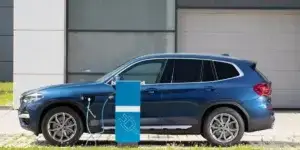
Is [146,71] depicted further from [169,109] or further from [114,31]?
[114,31]

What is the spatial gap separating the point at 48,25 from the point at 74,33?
797 mm

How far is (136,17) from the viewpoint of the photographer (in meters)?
17.8

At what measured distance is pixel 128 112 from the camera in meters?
10.9

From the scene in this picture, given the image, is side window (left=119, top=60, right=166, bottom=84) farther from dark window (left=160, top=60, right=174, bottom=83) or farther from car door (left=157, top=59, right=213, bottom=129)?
car door (left=157, top=59, right=213, bottom=129)

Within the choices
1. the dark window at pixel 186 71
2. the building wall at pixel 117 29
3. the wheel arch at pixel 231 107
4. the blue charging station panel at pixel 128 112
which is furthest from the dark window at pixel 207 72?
the building wall at pixel 117 29

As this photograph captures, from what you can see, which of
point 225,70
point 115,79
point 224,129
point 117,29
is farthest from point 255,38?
point 115,79

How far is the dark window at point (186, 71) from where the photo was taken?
37.8 feet

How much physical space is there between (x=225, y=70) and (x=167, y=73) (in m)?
1.08

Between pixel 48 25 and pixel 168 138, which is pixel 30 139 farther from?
pixel 48 25

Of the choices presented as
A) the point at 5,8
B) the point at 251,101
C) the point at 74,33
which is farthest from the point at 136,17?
the point at 5,8

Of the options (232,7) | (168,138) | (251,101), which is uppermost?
(232,7)

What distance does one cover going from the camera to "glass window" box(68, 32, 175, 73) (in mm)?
17781

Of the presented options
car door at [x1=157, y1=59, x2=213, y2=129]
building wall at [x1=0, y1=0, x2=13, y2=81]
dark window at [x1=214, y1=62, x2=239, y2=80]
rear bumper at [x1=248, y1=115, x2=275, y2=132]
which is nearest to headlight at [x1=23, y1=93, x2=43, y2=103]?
car door at [x1=157, y1=59, x2=213, y2=129]

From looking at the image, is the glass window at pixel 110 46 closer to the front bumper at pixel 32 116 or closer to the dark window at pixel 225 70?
the dark window at pixel 225 70
